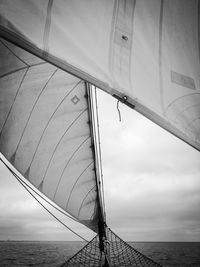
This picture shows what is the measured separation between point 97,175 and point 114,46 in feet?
14.6

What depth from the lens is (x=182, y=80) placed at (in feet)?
4.49

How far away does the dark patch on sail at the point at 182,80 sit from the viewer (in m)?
1.36

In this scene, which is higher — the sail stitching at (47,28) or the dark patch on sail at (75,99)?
the dark patch on sail at (75,99)

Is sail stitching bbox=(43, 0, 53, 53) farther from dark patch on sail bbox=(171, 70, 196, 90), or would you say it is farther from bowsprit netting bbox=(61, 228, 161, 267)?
bowsprit netting bbox=(61, 228, 161, 267)

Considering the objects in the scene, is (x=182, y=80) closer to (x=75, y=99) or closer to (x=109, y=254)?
(x=75, y=99)

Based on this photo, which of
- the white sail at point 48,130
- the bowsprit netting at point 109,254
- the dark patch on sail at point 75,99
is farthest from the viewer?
the bowsprit netting at point 109,254

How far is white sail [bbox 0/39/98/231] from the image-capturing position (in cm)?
407

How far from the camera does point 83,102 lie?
4664 mm

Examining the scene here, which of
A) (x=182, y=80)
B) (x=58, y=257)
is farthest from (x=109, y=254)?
(x=58, y=257)

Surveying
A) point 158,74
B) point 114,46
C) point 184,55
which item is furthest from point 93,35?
point 184,55

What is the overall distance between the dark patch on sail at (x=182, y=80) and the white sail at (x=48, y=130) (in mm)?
3111

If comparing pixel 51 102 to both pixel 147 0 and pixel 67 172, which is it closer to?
pixel 67 172

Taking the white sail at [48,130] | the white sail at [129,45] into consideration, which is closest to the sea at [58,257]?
the white sail at [48,130]

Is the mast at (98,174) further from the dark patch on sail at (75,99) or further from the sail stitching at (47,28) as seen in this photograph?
the sail stitching at (47,28)
